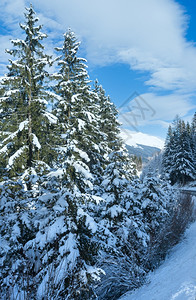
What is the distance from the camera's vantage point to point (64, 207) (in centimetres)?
473

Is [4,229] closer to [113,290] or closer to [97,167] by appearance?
[113,290]

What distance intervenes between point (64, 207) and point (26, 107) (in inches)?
261

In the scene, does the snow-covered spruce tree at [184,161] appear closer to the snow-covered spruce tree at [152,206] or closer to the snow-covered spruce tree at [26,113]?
the snow-covered spruce tree at [152,206]

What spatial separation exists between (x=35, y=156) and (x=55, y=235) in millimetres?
6242

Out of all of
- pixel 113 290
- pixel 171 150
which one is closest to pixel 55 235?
pixel 113 290

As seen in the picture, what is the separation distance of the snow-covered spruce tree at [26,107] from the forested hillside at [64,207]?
0.05 metres

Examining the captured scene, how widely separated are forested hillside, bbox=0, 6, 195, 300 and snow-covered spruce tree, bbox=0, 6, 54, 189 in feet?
0.16

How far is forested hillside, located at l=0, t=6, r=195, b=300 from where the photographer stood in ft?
14.1

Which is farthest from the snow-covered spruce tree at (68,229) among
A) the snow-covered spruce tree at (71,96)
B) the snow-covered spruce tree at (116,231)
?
the snow-covered spruce tree at (71,96)

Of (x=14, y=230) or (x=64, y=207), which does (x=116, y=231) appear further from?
→ (x=14, y=230)

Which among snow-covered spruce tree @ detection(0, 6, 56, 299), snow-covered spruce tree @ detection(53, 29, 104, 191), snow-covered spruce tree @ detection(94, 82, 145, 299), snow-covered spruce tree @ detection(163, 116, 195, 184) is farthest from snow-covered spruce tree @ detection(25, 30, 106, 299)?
snow-covered spruce tree @ detection(163, 116, 195, 184)

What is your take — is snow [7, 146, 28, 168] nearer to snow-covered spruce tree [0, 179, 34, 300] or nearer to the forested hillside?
the forested hillside

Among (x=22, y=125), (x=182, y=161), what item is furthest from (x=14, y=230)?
(x=182, y=161)

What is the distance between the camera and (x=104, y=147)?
15875 mm
